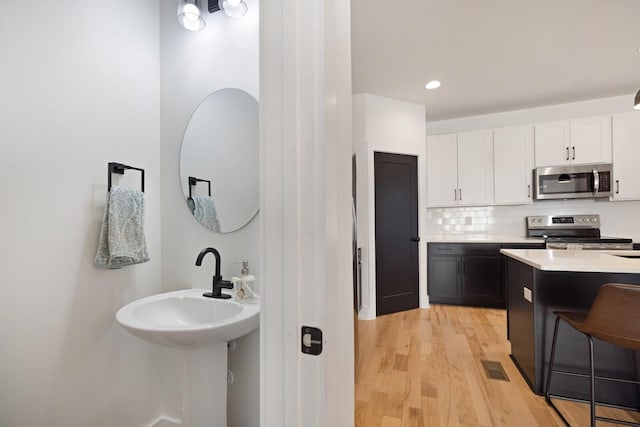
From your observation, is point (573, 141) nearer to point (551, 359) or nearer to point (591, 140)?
point (591, 140)

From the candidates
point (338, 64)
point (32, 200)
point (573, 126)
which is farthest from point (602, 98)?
point (32, 200)

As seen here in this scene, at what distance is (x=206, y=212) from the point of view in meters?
1.44

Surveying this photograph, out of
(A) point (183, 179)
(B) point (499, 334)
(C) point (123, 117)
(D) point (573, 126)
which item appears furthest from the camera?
(D) point (573, 126)

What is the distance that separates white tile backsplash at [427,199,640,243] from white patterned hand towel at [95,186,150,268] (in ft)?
13.5

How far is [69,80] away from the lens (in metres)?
1.20

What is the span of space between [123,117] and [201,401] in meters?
1.37

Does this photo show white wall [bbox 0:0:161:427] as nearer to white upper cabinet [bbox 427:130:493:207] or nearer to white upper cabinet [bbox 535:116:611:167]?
white upper cabinet [bbox 427:130:493:207]

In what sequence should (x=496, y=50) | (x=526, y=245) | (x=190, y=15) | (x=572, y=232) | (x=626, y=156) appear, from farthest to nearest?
(x=572, y=232), (x=526, y=245), (x=626, y=156), (x=496, y=50), (x=190, y=15)

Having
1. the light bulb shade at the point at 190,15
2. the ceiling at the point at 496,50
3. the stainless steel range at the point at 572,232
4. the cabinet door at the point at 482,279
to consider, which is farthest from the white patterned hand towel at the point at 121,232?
the stainless steel range at the point at 572,232

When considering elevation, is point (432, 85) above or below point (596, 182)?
above

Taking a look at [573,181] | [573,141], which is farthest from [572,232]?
[573,141]

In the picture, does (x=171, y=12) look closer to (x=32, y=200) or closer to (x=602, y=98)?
(x=32, y=200)

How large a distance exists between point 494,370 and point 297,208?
2.51 metres

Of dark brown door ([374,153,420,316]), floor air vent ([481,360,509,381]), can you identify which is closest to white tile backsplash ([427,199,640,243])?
dark brown door ([374,153,420,316])
